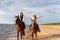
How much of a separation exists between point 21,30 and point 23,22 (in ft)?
2.23

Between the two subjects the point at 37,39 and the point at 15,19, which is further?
the point at 37,39

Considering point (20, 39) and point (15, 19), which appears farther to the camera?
point (20, 39)

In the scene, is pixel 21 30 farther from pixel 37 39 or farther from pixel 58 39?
pixel 58 39

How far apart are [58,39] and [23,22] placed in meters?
3.12

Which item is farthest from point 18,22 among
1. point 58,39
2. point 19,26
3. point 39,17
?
point 58,39

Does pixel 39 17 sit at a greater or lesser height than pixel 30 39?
greater

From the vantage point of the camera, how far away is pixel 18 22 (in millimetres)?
18797

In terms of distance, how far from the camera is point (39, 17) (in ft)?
61.7

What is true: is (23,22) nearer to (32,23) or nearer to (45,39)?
(32,23)

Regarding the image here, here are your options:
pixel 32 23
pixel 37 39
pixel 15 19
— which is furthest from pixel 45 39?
pixel 15 19

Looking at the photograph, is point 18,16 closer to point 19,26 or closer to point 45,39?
point 19,26

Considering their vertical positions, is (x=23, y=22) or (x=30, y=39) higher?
(x=23, y=22)

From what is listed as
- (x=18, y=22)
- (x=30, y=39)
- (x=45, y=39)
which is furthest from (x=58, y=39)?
(x=18, y=22)

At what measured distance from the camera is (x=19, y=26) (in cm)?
1916
